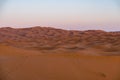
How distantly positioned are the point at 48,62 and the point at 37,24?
0.42 meters

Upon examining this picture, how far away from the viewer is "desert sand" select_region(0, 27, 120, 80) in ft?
4.65

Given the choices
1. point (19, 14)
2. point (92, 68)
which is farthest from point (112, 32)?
point (19, 14)

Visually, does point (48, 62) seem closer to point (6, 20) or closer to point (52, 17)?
point (52, 17)

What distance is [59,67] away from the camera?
146 centimetres

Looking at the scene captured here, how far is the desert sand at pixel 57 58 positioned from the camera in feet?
4.65

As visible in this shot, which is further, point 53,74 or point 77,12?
point 77,12

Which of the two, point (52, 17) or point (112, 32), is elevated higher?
point (52, 17)

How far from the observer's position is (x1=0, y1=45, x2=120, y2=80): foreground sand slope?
140cm

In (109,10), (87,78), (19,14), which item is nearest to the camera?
(87,78)

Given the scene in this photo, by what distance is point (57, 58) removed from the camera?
59.5 inches

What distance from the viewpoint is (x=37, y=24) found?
5.97 feet

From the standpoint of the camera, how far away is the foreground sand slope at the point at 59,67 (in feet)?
4.60

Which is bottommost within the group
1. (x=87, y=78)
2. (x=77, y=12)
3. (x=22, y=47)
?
(x=87, y=78)

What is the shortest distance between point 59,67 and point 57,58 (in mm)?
74
